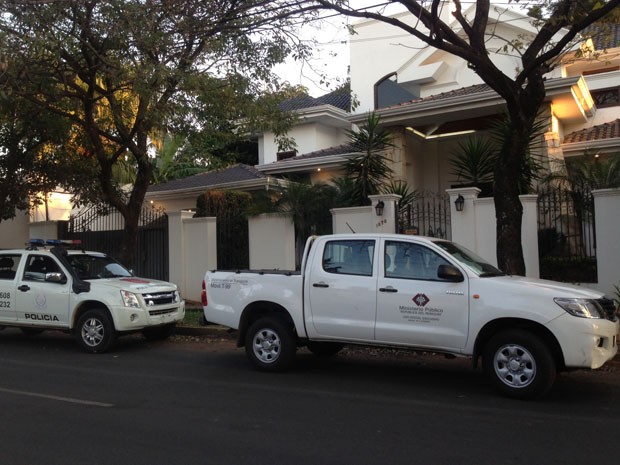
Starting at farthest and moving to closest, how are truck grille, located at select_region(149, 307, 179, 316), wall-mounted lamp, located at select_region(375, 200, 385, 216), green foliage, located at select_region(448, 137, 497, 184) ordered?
green foliage, located at select_region(448, 137, 497, 184) → wall-mounted lamp, located at select_region(375, 200, 385, 216) → truck grille, located at select_region(149, 307, 179, 316)

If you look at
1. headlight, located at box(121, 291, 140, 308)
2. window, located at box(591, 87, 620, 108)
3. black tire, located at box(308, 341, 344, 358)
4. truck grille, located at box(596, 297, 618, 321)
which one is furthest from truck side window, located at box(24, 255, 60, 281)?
window, located at box(591, 87, 620, 108)

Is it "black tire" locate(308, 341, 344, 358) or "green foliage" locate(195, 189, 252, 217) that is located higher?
"green foliage" locate(195, 189, 252, 217)

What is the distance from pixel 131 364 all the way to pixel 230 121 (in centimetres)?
694

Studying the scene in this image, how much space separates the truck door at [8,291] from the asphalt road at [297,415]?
163 cm

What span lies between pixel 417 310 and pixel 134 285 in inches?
208

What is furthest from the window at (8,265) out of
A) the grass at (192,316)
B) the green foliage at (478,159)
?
the green foliage at (478,159)

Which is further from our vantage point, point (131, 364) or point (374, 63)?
point (374, 63)

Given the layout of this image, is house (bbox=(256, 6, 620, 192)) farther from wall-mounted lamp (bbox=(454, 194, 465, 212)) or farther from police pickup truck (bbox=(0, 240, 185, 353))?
police pickup truck (bbox=(0, 240, 185, 353))

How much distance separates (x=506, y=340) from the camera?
677 cm

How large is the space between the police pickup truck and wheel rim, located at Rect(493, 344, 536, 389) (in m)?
5.90

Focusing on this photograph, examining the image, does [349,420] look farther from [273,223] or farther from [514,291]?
[273,223]

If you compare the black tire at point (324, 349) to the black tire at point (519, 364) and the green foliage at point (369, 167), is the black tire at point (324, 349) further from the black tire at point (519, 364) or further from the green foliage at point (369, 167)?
the green foliage at point (369, 167)

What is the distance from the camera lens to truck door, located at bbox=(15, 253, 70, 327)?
10367 millimetres

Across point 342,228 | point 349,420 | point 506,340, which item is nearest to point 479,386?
point 506,340
